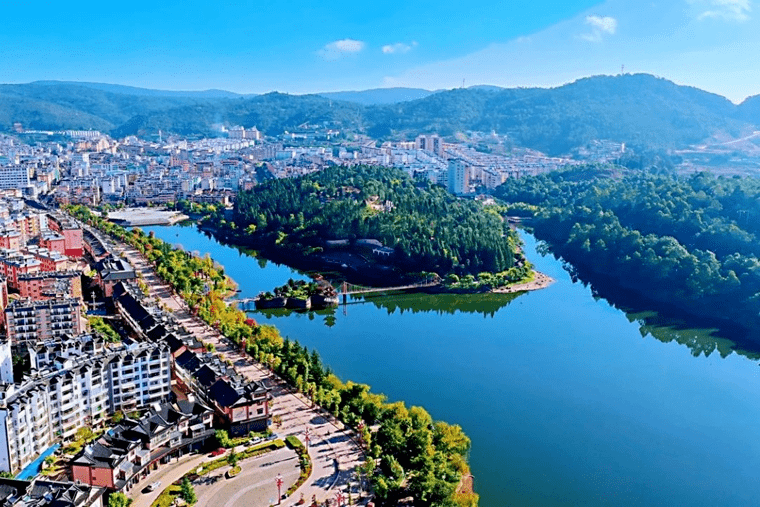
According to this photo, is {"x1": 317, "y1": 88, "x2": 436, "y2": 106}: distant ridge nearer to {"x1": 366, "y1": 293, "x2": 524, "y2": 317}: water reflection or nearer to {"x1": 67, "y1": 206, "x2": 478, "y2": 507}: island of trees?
{"x1": 366, "y1": 293, "x2": 524, "y2": 317}: water reflection

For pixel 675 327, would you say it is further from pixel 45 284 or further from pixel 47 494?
pixel 47 494

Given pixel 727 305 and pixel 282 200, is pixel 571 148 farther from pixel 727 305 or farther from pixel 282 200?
pixel 727 305

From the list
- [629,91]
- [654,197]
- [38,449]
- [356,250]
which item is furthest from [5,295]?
[629,91]

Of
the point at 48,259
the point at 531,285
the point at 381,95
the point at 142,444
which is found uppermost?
the point at 381,95

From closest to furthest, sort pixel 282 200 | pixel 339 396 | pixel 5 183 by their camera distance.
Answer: pixel 339 396, pixel 282 200, pixel 5 183

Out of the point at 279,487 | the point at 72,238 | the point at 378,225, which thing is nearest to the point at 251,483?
the point at 279,487

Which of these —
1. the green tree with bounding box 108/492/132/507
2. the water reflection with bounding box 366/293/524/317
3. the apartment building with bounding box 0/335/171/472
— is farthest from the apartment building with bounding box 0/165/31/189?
the green tree with bounding box 108/492/132/507

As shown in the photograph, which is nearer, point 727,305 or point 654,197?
point 727,305
